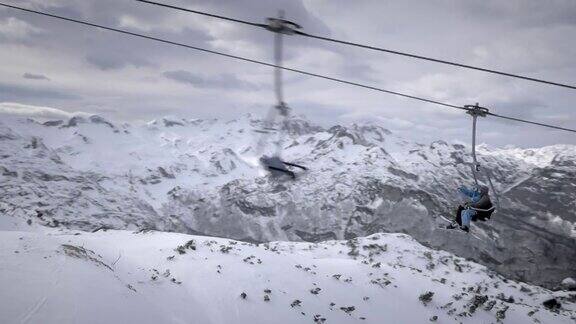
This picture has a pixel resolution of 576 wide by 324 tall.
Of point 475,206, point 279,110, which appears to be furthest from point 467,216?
point 279,110

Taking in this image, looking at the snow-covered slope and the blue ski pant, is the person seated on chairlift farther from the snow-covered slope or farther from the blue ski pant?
the snow-covered slope

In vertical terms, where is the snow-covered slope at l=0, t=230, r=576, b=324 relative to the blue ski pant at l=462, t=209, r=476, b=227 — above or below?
below

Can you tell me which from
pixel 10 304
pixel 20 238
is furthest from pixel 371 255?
pixel 10 304

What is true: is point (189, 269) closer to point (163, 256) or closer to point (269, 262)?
point (163, 256)

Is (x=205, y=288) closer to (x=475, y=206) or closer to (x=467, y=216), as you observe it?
(x=467, y=216)

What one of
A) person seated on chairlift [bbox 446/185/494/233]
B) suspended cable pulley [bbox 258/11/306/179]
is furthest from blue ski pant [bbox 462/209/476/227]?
suspended cable pulley [bbox 258/11/306/179]

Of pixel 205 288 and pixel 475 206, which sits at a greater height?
pixel 475 206
